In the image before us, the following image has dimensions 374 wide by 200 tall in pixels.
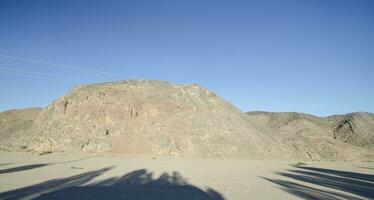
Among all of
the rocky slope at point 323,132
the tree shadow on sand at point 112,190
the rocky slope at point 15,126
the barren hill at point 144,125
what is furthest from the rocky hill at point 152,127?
the tree shadow on sand at point 112,190

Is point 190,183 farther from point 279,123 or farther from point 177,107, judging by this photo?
point 279,123

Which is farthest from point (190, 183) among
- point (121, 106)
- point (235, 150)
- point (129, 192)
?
point (121, 106)

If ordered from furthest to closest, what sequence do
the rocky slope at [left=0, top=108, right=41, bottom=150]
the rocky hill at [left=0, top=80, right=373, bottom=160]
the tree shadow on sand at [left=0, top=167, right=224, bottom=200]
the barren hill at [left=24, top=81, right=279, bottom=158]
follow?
the rocky slope at [left=0, top=108, right=41, bottom=150] → the rocky hill at [left=0, top=80, right=373, bottom=160] → the barren hill at [left=24, top=81, right=279, bottom=158] → the tree shadow on sand at [left=0, top=167, right=224, bottom=200]

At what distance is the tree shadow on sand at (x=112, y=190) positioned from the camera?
1559cm

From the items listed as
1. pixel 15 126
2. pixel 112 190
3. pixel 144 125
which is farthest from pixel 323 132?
pixel 112 190

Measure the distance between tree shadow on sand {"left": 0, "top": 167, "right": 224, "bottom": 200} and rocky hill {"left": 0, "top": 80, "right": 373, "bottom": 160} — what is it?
26632 mm

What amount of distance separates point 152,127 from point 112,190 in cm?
3470

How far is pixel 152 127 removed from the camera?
5231 centimetres

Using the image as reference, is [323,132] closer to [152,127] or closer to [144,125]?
[152,127]

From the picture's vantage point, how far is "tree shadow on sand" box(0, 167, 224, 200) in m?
15.6

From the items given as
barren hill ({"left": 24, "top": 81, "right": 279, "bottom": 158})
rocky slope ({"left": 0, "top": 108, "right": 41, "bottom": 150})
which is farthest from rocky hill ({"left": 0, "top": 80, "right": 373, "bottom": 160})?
rocky slope ({"left": 0, "top": 108, "right": 41, "bottom": 150})

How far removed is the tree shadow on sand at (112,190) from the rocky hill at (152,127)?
87.4ft

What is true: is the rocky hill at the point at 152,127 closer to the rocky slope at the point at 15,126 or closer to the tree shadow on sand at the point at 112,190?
the rocky slope at the point at 15,126

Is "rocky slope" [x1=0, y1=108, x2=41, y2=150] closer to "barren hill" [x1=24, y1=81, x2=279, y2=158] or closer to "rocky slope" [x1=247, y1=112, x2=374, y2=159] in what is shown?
"barren hill" [x1=24, y1=81, x2=279, y2=158]
